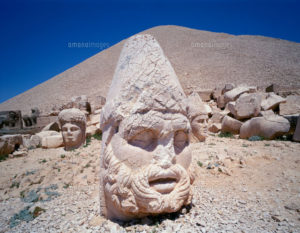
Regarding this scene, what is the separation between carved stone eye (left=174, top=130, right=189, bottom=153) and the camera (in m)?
2.50

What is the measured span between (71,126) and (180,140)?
5655 millimetres

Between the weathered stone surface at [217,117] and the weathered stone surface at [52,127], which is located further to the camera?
the weathered stone surface at [52,127]

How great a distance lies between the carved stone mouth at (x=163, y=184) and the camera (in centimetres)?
219

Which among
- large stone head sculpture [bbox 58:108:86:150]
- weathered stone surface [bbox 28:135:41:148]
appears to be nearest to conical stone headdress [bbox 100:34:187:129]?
large stone head sculpture [bbox 58:108:86:150]

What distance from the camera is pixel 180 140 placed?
254 centimetres

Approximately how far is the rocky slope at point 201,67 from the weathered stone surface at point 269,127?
12551 mm

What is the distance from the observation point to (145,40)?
8.91 feet

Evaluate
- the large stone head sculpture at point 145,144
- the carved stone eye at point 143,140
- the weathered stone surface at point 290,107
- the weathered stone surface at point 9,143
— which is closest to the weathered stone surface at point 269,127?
the weathered stone surface at point 290,107

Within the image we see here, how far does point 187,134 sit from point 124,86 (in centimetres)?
105

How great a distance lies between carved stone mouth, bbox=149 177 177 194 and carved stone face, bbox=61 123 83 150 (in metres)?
5.65

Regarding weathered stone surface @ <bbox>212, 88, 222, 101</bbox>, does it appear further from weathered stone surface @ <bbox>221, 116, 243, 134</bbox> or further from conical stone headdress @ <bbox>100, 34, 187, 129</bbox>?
conical stone headdress @ <bbox>100, 34, 187, 129</bbox>

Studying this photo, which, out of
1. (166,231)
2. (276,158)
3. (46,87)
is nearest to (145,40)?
(166,231)

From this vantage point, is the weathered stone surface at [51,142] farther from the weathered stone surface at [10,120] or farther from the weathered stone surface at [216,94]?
the weathered stone surface at [216,94]

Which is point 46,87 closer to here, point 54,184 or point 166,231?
point 54,184
